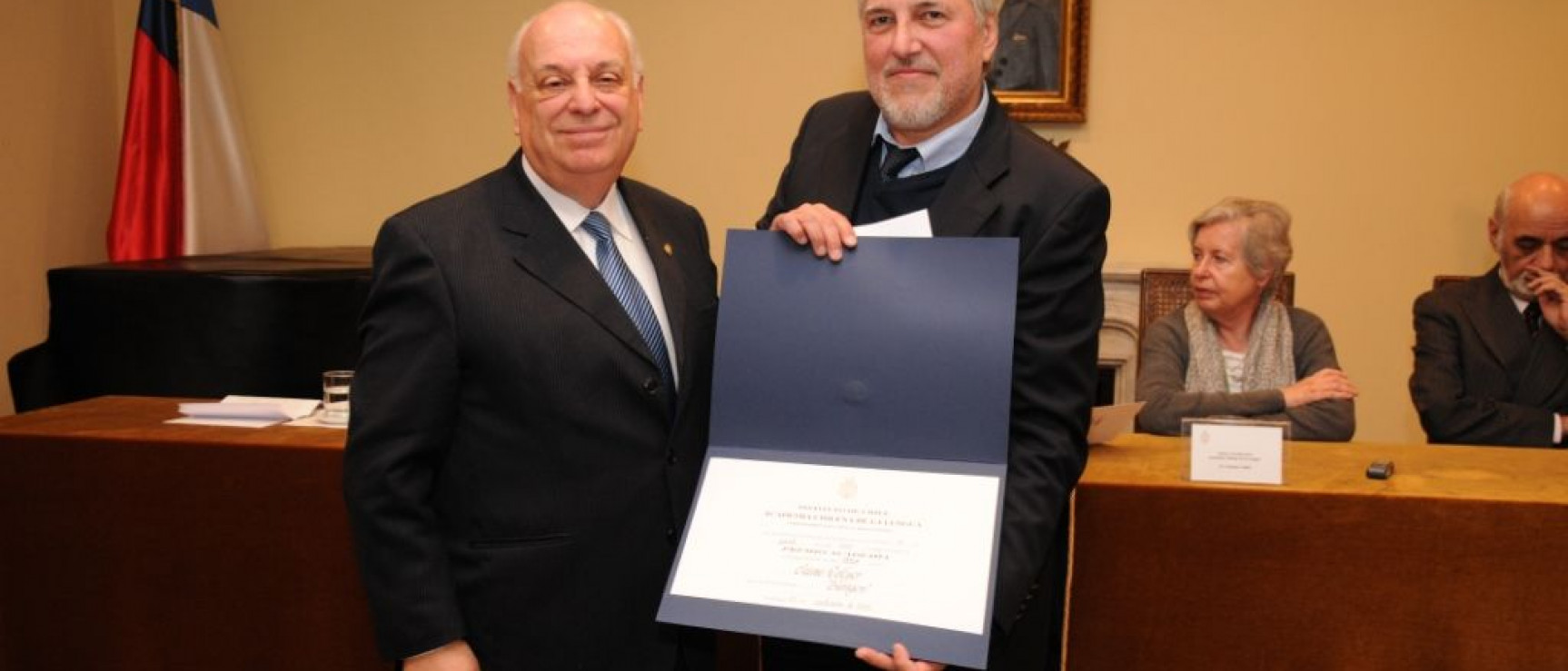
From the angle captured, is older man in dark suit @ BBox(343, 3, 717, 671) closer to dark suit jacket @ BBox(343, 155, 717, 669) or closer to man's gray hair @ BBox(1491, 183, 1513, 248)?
dark suit jacket @ BBox(343, 155, 717, 669)

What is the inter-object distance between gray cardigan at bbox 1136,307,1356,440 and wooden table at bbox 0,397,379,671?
2.14 m

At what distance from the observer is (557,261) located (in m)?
1.94

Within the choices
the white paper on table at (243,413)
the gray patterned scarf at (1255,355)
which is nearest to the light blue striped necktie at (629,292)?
the white paper on table at (243,413)

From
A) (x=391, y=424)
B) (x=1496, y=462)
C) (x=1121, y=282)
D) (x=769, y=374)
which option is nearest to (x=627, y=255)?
(x=769, y=374)

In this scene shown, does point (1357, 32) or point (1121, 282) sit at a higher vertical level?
point (1357, 32)

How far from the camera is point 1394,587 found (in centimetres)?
240

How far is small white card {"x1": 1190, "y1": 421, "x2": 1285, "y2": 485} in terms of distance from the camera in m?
2.45

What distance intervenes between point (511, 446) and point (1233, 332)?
252cm

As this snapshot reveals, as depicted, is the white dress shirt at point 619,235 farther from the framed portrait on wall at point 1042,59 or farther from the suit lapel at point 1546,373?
the framed portrait on wall at point 1042,59

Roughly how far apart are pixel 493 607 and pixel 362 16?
4.21 meters

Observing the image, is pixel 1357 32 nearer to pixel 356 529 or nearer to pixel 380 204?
pixel 380 204

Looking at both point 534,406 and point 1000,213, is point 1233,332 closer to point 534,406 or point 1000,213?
point 1000,213

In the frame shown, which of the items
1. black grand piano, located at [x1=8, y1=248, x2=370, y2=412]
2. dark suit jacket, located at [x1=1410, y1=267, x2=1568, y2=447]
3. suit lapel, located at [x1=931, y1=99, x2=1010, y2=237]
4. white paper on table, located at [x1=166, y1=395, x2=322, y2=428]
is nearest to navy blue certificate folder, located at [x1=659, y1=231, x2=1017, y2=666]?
suit lapel, located at [x1=931, y1=99, x2=1010, y2=237]

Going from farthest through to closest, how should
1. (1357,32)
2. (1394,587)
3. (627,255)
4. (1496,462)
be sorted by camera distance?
(1357,32) → (1496,462) → (1394,587) → (627,255)
